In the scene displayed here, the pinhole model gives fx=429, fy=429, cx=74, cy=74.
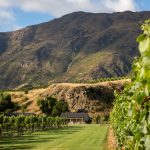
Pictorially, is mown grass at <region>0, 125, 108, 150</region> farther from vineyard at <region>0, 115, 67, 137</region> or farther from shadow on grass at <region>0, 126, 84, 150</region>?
vineyard at <region>0, 115, 67, 137</region>

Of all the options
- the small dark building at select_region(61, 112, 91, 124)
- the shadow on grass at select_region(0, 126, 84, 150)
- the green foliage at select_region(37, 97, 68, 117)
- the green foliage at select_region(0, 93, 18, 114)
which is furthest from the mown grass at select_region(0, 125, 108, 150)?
the green foliage at select_region(37, 97, 68, 117)

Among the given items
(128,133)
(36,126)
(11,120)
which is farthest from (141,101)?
(36,126)

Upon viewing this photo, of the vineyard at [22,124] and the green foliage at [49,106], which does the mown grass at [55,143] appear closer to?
the vineyard at [22,124]

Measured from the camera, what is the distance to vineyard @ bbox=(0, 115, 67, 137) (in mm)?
81238

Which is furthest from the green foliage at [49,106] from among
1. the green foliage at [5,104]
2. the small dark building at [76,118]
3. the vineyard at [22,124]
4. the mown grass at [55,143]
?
the mown grass at [55,143]

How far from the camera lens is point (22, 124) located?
3474 inches

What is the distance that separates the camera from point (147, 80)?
5.35 metres

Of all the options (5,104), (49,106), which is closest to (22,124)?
(5,104)

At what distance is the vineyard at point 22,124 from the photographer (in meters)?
81.2

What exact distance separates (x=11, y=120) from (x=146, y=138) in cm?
8298

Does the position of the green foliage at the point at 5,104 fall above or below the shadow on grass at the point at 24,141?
above

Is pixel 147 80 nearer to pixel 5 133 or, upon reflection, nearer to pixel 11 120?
pixel 5 133

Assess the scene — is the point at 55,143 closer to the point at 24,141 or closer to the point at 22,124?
the point at 24,141

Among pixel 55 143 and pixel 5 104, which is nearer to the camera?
pixel 55 143
